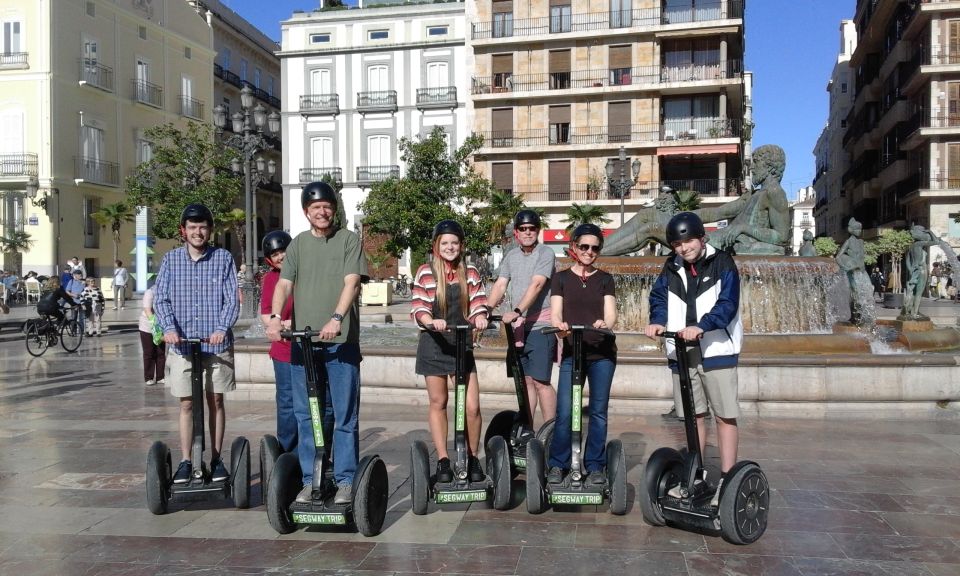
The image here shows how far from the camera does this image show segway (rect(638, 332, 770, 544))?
13.8 ft

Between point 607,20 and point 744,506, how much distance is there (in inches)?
1651

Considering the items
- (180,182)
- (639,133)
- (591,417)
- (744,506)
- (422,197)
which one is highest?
(639,133)

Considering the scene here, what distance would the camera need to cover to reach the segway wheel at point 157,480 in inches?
187

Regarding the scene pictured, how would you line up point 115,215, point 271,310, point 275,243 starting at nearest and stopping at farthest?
1. point 271,310
2. point 275,243
3. point 115,215

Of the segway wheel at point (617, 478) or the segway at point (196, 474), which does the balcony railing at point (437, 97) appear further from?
the segway wheel at point (617, 478)

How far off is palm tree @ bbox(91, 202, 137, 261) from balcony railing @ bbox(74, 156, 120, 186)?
1.63 m

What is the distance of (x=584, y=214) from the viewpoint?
3953cm

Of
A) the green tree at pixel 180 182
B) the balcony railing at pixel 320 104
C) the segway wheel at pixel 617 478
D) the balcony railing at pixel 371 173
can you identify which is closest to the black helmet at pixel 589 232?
the segway wheel at pixel 617 478

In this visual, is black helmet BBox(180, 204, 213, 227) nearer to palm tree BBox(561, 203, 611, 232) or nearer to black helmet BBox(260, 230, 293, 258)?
black helmet BBox(260, 230, 293, 258)

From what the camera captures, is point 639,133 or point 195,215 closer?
point 195,215

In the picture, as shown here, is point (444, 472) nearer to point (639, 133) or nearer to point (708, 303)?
point (708, 303)

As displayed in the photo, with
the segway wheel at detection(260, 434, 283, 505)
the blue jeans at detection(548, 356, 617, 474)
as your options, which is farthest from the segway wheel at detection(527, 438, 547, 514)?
the segway wheel at detection(260, 434, 283, 505)

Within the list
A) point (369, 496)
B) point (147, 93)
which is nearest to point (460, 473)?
point (369, 496)

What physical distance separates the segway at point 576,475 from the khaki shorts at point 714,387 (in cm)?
49
